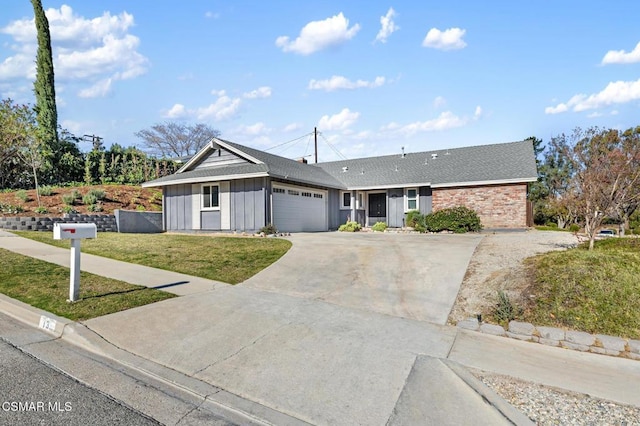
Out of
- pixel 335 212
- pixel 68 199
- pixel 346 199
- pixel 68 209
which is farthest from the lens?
pixel 346 199

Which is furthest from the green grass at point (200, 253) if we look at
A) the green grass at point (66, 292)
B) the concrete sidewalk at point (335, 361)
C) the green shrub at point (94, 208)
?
the green shrub at point (94, 208)

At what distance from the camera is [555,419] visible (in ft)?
10.2

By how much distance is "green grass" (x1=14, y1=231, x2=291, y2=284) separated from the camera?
873cm

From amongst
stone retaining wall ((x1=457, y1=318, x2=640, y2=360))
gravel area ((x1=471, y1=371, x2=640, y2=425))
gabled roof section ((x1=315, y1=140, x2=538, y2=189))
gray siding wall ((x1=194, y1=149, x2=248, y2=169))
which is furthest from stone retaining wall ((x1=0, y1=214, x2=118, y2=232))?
gravel area ((x1=471, y1=371, x2=640, y2=425))

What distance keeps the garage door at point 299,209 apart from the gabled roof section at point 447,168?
3.20m

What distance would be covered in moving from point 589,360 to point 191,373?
4.79 metres

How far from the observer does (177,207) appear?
18688 mm

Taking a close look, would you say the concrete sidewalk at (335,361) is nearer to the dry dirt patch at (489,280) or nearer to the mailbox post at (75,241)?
the mailbox post at (75,241)

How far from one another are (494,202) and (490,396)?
16.5m

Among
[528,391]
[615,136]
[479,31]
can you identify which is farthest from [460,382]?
[615,136]

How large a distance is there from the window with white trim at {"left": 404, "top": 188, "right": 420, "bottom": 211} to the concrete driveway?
9.56 metres

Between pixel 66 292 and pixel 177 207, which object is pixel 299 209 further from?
pixel 66 292

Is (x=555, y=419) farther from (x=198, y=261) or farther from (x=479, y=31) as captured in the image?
(x=479, y=31)

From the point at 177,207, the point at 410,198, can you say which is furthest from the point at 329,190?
the point at 177,207
